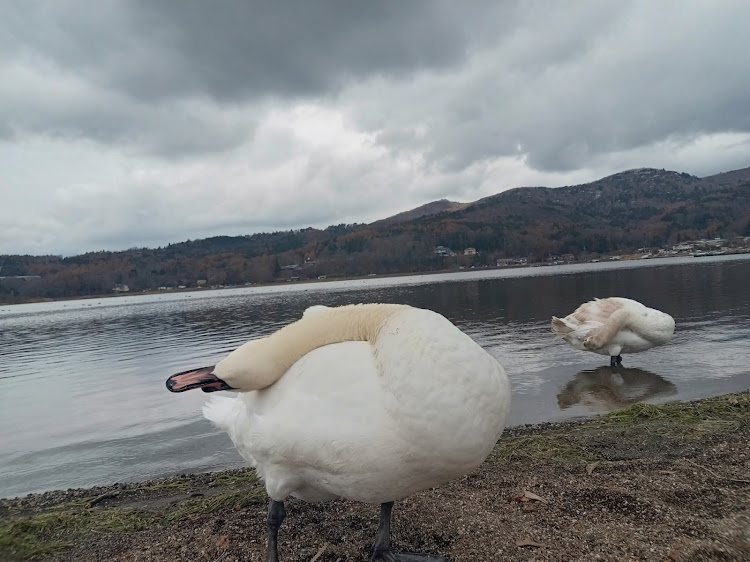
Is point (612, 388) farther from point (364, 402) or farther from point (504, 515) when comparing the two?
point (364, 402)

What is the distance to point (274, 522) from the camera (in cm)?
411

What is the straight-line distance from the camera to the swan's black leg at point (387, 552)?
13.8 ft

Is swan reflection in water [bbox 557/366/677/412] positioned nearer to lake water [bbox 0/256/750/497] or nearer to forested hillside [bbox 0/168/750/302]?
lake water [bbox 0/256/750/497]

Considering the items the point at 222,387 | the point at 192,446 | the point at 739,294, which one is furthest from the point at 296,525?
the point at 739,294

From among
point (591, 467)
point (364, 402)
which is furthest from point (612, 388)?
point (364, 402)

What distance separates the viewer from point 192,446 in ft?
35.4

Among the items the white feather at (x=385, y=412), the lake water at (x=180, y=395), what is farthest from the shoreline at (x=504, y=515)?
the lake water at (x=180, y=395)

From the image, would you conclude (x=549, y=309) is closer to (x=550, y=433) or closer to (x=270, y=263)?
(x=550, y=433)

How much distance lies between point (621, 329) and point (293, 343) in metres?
Answer: 14.2

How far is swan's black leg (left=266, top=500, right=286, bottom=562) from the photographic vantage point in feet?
13.4

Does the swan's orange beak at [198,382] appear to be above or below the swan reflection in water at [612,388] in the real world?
above

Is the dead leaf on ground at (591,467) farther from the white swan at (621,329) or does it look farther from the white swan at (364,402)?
the white swan at (621,329)

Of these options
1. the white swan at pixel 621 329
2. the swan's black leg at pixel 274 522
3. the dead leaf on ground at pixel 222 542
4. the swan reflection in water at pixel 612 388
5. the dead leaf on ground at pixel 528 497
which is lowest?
the swan reflection in water at pixel 612 388

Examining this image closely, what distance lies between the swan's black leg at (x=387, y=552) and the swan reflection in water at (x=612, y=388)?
7.98m
